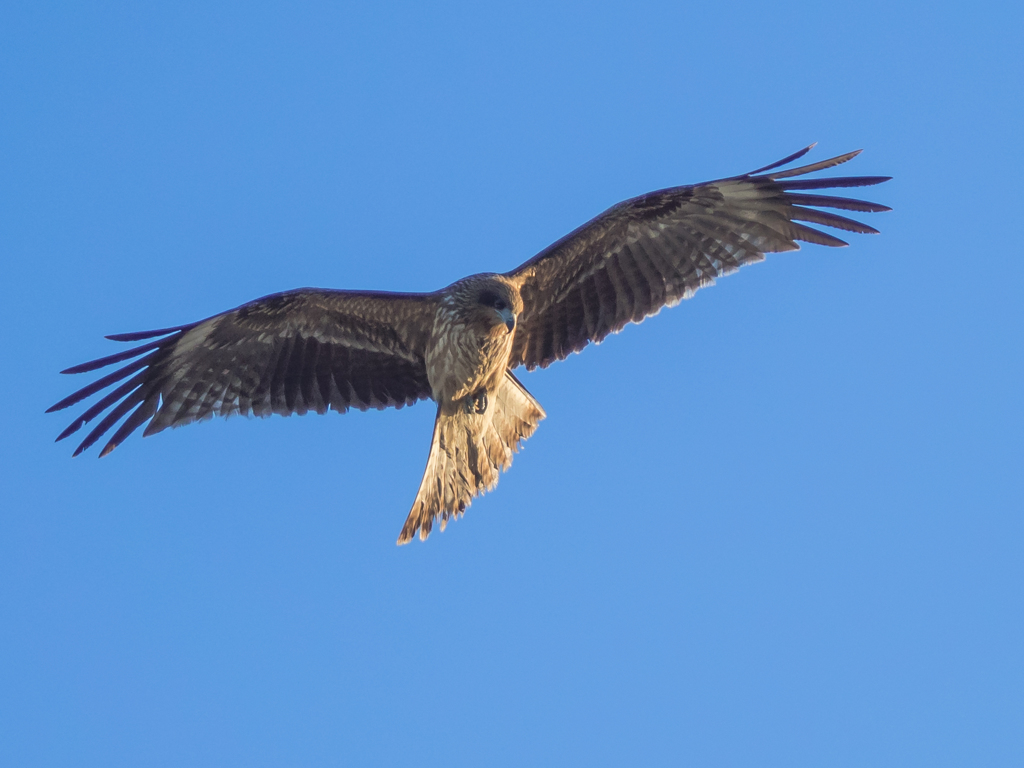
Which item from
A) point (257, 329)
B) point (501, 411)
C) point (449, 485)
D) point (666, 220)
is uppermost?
Result: point (666, 220)

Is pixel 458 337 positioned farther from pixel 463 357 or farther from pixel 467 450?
pixel 467 450

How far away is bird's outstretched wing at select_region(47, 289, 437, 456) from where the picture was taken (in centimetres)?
764

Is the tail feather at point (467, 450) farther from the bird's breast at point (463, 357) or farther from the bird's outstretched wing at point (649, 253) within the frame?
the bird's outstretched wing at point (649, 253)

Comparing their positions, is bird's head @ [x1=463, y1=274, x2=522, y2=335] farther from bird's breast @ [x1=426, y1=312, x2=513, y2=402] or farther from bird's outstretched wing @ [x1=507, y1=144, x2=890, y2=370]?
bird's outstretched wing @ [x1=507, y1=144, x2=890, y2=370]

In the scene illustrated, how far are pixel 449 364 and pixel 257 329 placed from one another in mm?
1435

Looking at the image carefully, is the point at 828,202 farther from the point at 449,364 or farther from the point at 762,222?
the point at 449,364

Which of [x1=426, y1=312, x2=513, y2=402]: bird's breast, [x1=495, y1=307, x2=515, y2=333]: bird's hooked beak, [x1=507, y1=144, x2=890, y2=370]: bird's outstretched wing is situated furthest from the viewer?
[x1=507, y1=144, x2=890, y2=370]: bird's outstretched wing

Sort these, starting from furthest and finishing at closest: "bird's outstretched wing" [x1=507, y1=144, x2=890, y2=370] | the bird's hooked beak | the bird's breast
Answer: "bird's outstretched wing" [x1=507, y1=144, x2=890, y2=370] < the bird's breast < the bird's hooked beak

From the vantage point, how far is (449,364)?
743 centimetres

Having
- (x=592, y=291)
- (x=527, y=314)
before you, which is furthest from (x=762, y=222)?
(x=527, y=314)

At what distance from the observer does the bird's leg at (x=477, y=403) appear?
24.8ft

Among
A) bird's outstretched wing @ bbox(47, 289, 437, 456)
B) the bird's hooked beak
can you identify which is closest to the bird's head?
the bird's hooked beak

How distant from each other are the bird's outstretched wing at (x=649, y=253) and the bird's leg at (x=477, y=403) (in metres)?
0.52

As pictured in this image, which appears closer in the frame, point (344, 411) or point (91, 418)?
point (91, 418)
